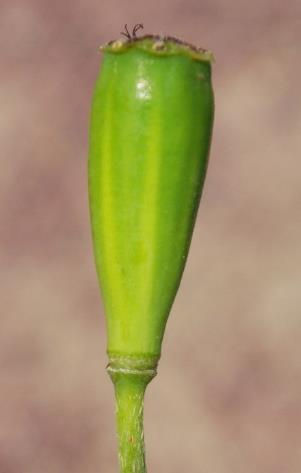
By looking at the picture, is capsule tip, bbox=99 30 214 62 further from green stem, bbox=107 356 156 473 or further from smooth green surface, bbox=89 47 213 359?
green stem, bbox=107 356 156 473

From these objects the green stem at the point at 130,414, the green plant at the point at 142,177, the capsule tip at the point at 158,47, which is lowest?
the green stem at the point at 130,414

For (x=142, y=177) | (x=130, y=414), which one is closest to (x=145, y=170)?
(x=142, y=177)

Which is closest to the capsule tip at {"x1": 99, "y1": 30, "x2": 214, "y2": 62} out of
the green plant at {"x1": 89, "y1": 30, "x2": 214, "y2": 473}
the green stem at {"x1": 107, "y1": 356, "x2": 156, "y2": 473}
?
the green plant at {"x1": 89, "y1": 30, "x2": 214, "y2": 473}

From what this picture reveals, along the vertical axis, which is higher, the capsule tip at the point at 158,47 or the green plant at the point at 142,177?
the capsule tip at the point at 158,47

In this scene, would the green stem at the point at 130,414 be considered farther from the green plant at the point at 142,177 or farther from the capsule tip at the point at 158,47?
the capsule tip at the point at 158,47

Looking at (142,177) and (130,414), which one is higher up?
(142,177)

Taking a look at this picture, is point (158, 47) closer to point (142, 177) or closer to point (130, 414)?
point (142, 177)

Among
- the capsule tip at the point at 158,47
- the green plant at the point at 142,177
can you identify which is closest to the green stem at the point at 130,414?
the green plant at the point at 142,177

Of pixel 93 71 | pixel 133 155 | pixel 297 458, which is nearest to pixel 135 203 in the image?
pixel 133 155
